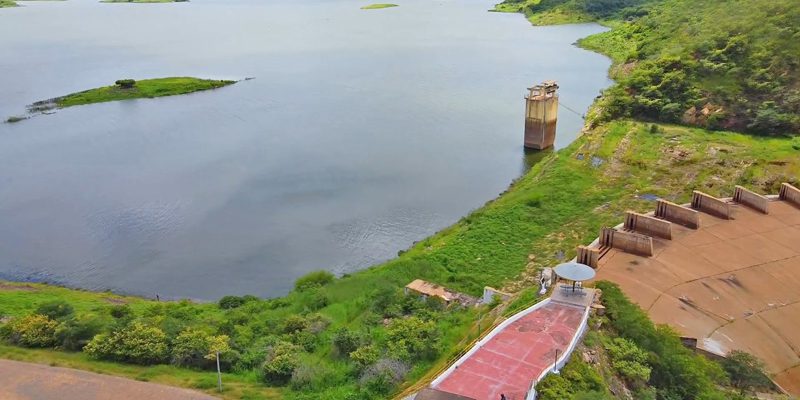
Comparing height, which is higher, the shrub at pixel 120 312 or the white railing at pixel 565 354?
the white railing at pixel 565 354

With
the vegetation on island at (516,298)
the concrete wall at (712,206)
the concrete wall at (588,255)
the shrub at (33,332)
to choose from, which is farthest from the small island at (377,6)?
the shrub at (33,332)

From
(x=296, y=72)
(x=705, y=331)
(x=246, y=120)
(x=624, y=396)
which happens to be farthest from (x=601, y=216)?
(x=296, y=72)

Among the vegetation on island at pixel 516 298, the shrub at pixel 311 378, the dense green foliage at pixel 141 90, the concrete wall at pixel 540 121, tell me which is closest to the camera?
the vegetation on island at pixel 516 298

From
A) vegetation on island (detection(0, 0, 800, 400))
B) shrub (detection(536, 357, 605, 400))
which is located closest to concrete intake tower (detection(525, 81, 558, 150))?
vegetation on island (detection(0, 0, 800, 400))

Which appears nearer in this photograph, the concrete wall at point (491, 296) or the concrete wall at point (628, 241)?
the concrete wall at point (491, 296)

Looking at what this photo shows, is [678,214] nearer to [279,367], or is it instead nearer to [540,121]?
[279,367]

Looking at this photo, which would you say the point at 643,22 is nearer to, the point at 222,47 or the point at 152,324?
the point at 222,47

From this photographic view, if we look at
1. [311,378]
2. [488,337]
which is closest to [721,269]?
[488,337]

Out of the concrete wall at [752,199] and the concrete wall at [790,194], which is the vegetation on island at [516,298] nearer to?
the concrete wall at [790,194]
